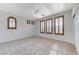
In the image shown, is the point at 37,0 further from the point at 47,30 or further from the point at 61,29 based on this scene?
the point at 47,30

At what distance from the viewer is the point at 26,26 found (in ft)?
28.5

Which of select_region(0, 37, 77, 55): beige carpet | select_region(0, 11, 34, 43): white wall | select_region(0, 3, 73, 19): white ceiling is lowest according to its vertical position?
select_region(0, 37, 77, 55): beige carpet

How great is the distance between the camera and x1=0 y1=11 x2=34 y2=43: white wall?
19.7 feet

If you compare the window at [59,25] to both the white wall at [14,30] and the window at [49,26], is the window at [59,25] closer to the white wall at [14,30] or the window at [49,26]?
the window at [49,26]

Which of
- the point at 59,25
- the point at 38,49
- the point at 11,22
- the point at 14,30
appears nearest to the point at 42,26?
the point at 59,25

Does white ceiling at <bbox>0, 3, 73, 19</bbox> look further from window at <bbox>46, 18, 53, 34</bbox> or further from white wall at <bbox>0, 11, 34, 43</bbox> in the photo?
window at <bbox>46, 18, 53, 34</bbox>

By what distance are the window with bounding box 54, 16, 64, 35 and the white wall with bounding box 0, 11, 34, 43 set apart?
3224 millimetres

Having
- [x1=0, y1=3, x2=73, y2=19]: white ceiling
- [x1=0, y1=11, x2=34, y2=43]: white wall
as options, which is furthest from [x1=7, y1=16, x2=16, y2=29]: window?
[x1=0, y1=3, x2=73, y2=19]: white ceiling

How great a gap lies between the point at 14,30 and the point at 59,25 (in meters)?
3.79

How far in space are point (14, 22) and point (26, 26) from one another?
1.69 metres

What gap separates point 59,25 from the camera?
6484mm

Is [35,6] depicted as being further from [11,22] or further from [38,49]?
[11,22]

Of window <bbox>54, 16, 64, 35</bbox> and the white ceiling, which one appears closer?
the white ceiling

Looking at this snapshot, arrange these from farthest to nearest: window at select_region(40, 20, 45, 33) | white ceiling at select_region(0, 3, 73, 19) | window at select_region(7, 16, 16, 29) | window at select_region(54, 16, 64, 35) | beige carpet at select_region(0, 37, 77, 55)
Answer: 1. window at select_region(40, 20, 45, 33)
2. window at select_region(7, 16, 16, 29)
3. window at select_region(54, 16, 64, 35)
4. white ceiling at select_region(0, 3, 73, 19)
5. beige carpet at select_region(0, 37, 77, 55)
